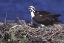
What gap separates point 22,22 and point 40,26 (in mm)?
835

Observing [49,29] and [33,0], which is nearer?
[49,29]

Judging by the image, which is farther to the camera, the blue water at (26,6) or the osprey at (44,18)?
the blue water at (26,6)

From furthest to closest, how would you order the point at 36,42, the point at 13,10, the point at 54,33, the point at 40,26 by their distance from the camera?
the point at 13,10 < the point at 40,26 < the point at 54,33 < the point at 36,42

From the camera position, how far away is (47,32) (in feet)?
25.5

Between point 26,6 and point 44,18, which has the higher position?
point 26,6

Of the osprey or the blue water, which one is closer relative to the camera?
the osprey

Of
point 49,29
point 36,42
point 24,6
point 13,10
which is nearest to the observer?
point 36,42

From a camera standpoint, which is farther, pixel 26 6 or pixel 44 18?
pixel 26 6

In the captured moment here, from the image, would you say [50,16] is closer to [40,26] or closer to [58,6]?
[40,26]

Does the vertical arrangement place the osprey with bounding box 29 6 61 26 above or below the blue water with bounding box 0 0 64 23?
below

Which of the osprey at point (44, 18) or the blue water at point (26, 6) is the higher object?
the blue water at point (26, 6)

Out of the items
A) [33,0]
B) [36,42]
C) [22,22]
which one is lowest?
[36,42]

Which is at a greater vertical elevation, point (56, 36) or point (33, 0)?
point (33, 0)

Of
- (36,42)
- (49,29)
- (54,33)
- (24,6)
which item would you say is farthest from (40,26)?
(24,6)
